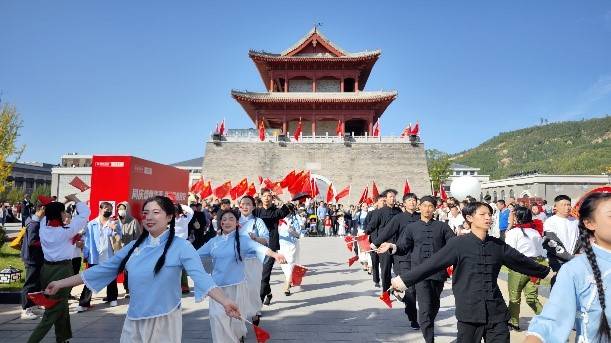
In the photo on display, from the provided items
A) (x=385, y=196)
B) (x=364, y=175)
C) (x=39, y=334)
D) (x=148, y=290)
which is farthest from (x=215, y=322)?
(x=364, y=175)

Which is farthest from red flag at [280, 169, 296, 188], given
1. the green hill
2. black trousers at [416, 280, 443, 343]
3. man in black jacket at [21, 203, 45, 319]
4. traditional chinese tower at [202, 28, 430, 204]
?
the green hill

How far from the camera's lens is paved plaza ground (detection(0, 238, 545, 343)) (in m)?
4.75

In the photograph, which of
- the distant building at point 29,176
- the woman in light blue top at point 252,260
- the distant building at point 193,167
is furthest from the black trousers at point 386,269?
the distant building at point 29,176

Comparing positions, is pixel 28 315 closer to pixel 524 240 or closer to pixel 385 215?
pixel 385 215

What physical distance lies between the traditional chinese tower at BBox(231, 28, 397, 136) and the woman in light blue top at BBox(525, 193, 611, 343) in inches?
1120

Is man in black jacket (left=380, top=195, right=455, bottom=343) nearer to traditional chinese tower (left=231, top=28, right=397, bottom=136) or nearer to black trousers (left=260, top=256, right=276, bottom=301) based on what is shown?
black trousers (left=260, top=256, right=276, bottom=301)

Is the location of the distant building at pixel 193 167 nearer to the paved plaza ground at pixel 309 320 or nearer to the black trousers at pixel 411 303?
the paved plaza ground at pixel 309 320

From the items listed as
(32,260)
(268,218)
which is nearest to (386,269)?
(268,218)

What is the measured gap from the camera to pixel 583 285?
5.80 feet

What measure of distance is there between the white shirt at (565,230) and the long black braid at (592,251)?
3269 millimetres

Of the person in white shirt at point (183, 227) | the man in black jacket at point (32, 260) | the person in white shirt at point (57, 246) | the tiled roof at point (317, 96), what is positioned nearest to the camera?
the person in white shirt at point (57, 246)

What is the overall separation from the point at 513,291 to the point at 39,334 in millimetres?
4961

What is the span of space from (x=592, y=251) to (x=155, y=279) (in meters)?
2.40

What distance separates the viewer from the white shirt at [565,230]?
4816 millimetres
